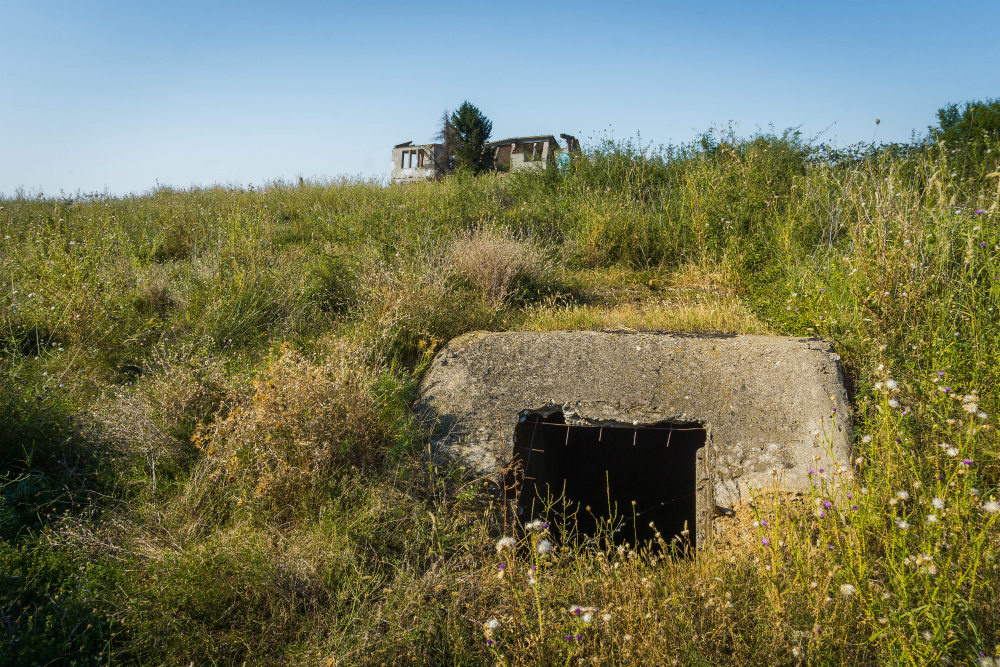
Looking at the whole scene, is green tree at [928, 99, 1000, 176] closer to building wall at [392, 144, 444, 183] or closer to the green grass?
the green grass

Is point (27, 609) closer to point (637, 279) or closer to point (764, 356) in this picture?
point (764, 356)

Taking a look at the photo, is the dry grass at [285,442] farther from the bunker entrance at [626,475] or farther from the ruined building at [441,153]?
the ruined building at [441,153]

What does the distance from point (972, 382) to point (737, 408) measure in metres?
1.14

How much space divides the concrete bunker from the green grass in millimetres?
172

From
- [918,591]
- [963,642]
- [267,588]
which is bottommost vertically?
[267,588]

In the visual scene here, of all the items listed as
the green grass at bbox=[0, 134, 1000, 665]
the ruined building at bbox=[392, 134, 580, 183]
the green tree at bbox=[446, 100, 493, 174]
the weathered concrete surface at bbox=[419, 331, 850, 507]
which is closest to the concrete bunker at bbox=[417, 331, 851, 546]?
the weathered concrete surface at bbox=[419, 331, 850, 507]

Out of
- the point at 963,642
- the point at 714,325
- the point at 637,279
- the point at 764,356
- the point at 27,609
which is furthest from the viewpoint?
the point at 637,279

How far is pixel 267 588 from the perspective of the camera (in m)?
2.50

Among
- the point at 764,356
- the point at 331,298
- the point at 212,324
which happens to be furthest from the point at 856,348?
the point at 212,324

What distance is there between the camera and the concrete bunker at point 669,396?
10.7ft

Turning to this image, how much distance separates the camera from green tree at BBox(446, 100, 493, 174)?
22606 millimetres

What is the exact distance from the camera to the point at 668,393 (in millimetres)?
3676

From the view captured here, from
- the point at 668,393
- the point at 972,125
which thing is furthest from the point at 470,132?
the point at 668,393

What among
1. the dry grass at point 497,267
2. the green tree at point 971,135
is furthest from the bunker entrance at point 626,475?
the green tree at point 971,135
